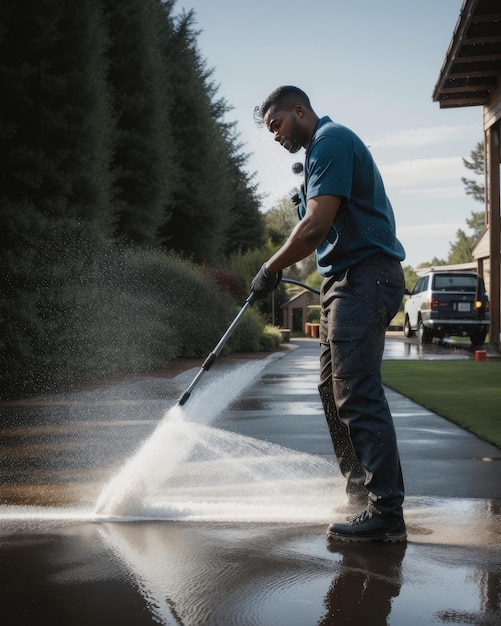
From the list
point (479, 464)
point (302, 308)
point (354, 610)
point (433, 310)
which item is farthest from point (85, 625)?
point (302, 308)

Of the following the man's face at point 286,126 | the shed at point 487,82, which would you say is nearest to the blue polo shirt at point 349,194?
the man's face at point 286,126

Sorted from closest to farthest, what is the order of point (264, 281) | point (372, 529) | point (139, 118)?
point (372, 529) < point (264, 281) < point (139, 118)

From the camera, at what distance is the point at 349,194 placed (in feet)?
11.2

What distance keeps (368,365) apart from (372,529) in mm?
663

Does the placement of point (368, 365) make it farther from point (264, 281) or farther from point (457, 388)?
point (457, 388)

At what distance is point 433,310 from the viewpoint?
21812 millimetres

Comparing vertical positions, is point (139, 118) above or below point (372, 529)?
above

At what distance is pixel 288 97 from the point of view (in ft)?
12.1

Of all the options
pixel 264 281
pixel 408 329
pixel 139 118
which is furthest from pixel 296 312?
pixel 264 281

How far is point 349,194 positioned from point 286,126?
50cm

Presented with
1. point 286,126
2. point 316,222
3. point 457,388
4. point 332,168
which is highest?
point 286,126

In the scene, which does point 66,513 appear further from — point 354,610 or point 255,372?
point 255,372

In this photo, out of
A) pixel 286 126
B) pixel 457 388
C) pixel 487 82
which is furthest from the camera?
pixel 487 82

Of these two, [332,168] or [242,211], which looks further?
[242,211]
